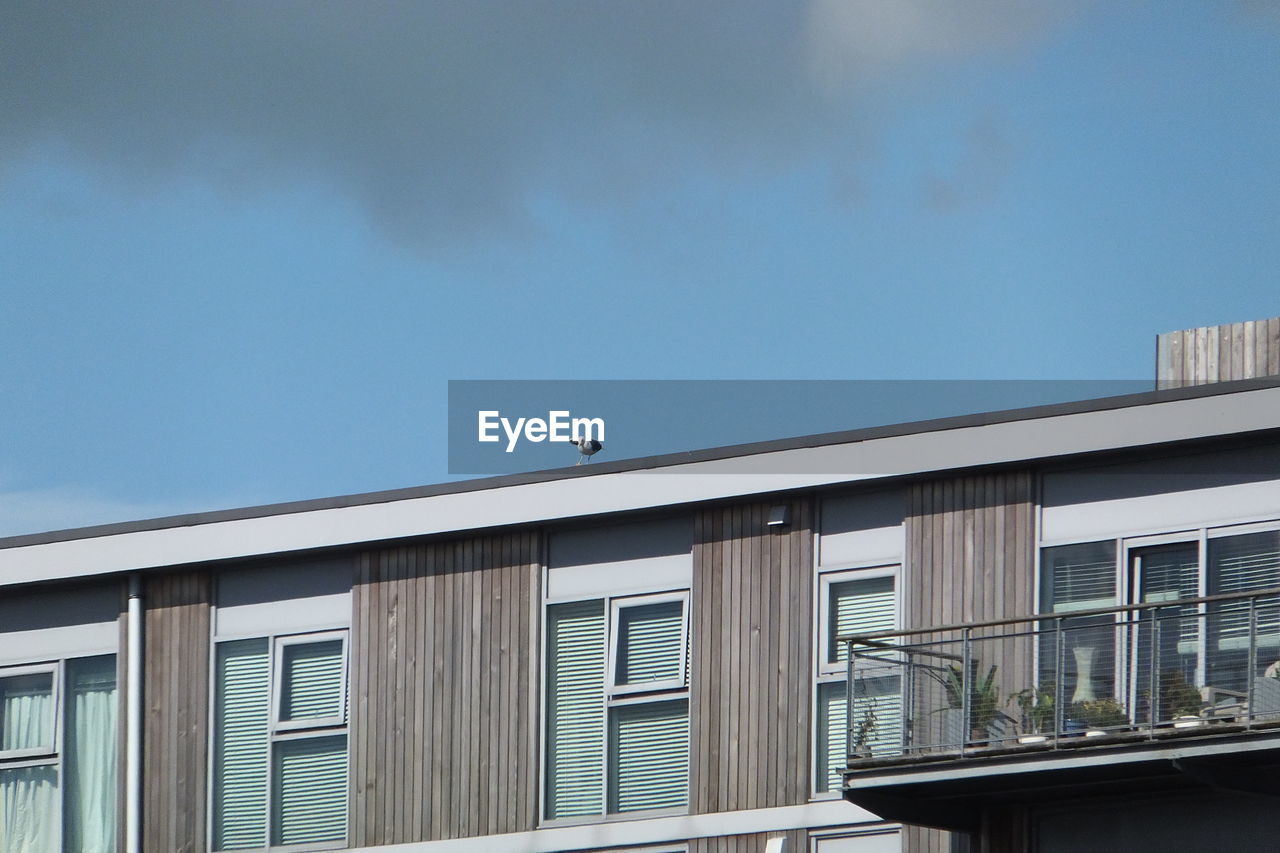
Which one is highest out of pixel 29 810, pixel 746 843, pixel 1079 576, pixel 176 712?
pixel 1079 576

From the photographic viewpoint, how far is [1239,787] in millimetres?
18797

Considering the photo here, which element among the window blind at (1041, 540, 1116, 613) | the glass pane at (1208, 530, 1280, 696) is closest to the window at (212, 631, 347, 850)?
the window blind at (1041, 540, 1116, 613)

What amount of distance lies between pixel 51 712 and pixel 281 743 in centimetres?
270

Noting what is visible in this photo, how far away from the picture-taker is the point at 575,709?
880 inches

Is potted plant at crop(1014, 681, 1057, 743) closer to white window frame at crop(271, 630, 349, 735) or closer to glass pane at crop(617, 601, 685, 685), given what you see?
glass pane at crop(617, 601, 685, 685)

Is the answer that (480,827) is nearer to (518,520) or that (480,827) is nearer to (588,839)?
(588,839)

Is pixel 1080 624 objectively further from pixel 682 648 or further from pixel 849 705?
pixel 682 648

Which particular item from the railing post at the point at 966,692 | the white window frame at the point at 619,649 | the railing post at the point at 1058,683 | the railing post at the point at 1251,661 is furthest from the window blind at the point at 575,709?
the railing post at the point at 1251,661

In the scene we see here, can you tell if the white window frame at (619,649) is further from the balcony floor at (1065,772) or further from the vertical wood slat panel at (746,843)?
the balcony floor at (1065,772)

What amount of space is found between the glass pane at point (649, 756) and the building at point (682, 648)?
0.03 m

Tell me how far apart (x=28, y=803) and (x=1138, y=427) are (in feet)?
38.9

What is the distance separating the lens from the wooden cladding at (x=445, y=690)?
884 inches

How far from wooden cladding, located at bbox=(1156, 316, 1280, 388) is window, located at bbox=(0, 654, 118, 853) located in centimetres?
1108

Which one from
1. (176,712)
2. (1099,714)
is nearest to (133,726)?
(176,712)
